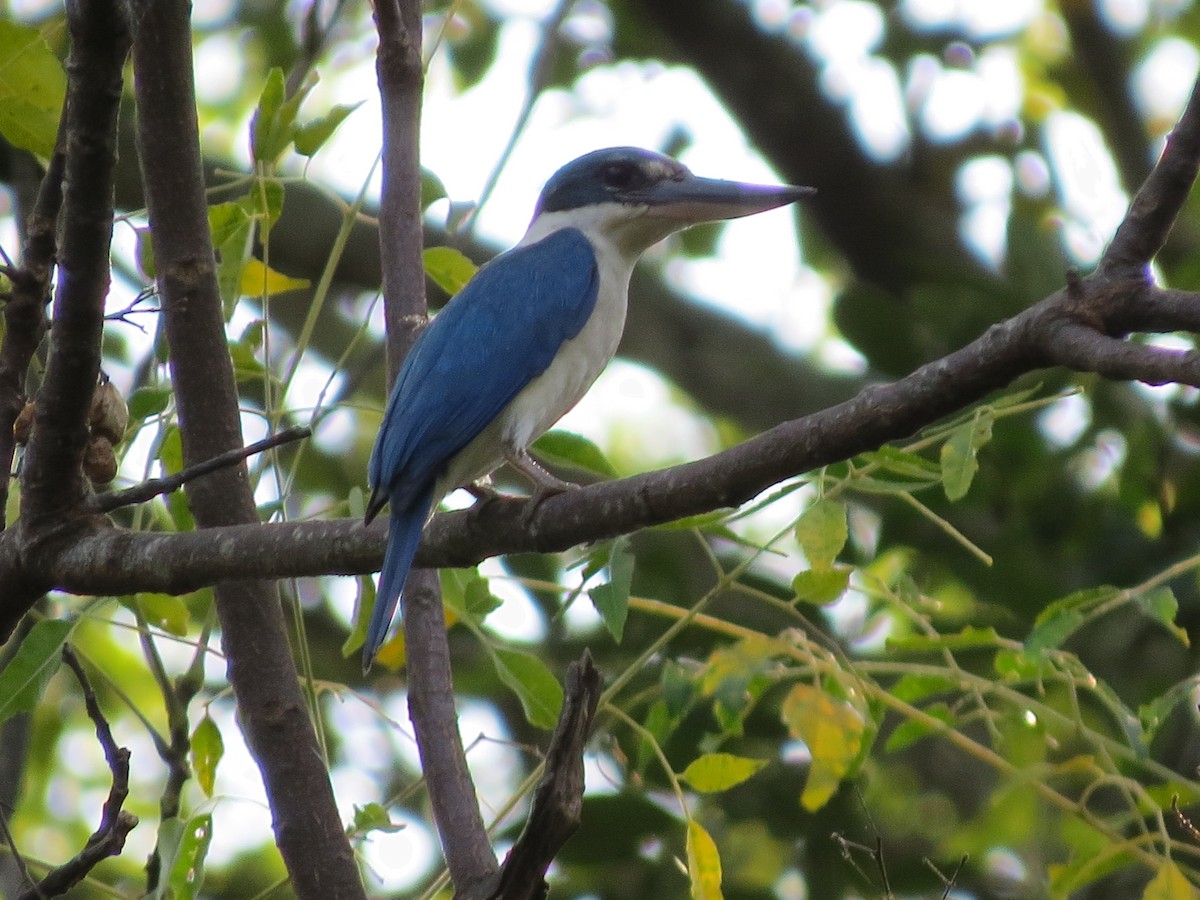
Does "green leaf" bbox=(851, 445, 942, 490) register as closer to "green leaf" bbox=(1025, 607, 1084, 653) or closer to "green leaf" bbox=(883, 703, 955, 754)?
"green leaf" bbox=(1025, 607, 1084, 653)

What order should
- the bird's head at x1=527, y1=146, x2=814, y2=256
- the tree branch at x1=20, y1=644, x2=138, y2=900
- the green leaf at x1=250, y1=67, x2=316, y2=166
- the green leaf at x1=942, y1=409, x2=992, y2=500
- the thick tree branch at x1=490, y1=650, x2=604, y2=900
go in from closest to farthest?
the thick tree branch at x1=490, y1=650, x2=604, y2=900 < the tree branch at x1=20, y1=644, x2=138, y2=900 < the green leaf at x1=942, y1=409, x2=992, y2=500 < the green leaf at x1=250, y1=67, x2=316, y2=166 < the bird's head at x1=527, y1=146, x2=814, y2=256

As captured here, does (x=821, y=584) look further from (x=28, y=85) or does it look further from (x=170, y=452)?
(x=28, y=85)

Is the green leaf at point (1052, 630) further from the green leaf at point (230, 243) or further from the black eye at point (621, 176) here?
the black eye at point (621, 176)

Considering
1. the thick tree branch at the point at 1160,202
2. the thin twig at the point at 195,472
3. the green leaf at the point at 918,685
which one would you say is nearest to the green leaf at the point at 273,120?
the thin twig at the point at 195,472

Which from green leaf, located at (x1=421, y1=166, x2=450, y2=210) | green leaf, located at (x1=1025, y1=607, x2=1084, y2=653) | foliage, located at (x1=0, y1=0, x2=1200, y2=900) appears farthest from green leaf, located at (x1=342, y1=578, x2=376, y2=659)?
green leaf, located at (x1=1025, y1=607, x2=1084, y2=653)

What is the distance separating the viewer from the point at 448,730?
2990mm

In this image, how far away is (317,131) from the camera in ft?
9.62

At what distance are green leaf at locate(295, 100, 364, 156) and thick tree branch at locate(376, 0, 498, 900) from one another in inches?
13.6

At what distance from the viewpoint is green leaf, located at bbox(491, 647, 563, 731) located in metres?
2.90

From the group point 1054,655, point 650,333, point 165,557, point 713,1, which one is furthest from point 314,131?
point 713,1

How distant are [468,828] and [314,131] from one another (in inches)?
53.0

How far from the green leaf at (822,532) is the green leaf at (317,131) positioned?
1.20 metres

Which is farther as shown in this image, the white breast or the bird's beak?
the bird's beak

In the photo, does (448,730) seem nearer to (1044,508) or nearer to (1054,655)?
(1054,655)
